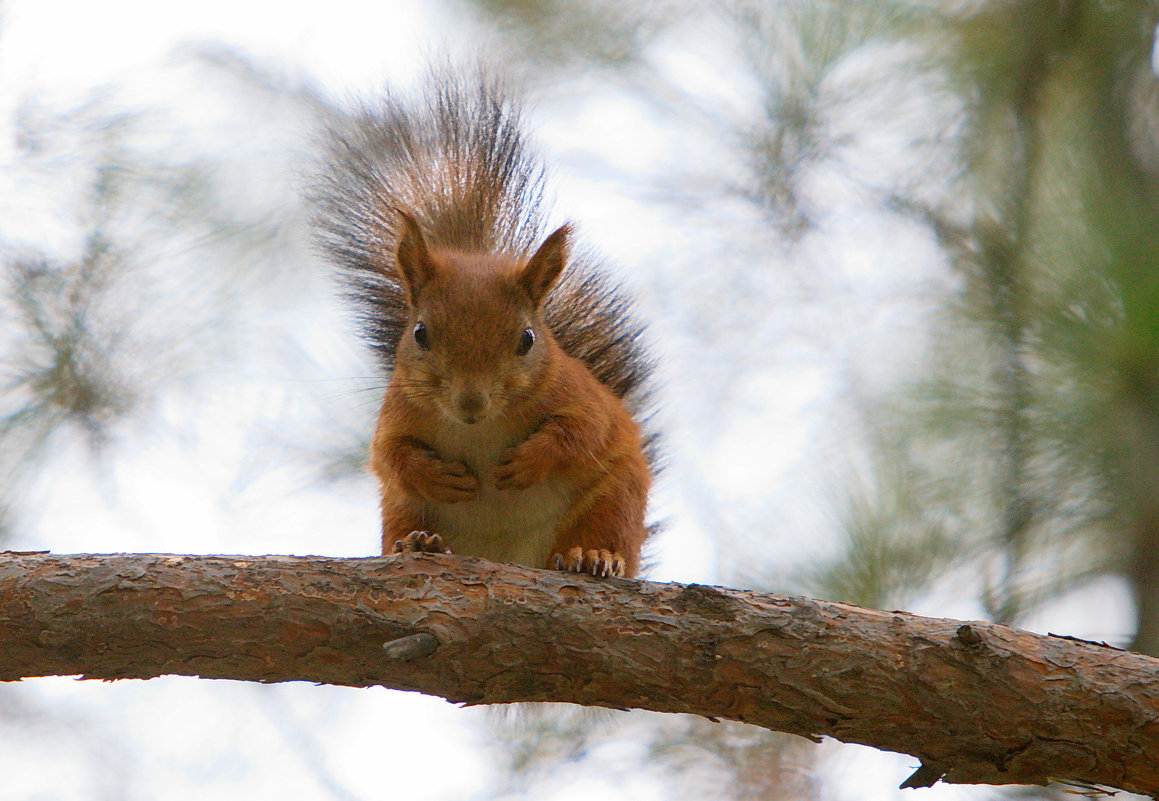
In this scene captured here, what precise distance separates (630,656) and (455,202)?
1.69 m

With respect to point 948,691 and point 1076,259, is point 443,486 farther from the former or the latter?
point 1076,259

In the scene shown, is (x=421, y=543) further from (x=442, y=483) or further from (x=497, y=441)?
(x=497, y=441)

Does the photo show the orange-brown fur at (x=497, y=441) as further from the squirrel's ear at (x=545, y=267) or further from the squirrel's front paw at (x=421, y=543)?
the squirrel's front paw at (x=421, y=543)

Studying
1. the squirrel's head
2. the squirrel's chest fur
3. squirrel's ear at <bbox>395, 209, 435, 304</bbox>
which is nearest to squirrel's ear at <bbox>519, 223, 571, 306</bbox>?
the squirrel's head

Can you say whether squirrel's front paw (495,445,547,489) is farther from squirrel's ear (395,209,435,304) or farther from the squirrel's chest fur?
squirrel's ear (395,209,435,304)

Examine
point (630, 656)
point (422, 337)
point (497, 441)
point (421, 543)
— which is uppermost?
point (422, 337)

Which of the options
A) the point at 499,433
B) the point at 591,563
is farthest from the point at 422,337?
the point at 591,563

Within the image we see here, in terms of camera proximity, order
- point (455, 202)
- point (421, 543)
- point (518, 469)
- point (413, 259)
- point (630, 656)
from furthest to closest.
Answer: point (455, 202) < point (413, 259) < point (518, 469) < point (421, 543) < point (630, 656)

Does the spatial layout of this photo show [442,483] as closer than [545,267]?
Yes

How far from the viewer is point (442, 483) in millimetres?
2158

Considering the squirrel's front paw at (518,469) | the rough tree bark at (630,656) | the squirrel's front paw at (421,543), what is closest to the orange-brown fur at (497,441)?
the squirrel's front paw at (518,469)

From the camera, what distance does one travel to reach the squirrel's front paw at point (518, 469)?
7.06 feet

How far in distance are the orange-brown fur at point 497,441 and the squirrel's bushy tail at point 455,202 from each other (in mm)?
535

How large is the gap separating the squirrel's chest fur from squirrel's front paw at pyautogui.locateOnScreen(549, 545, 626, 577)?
170 millimetres
